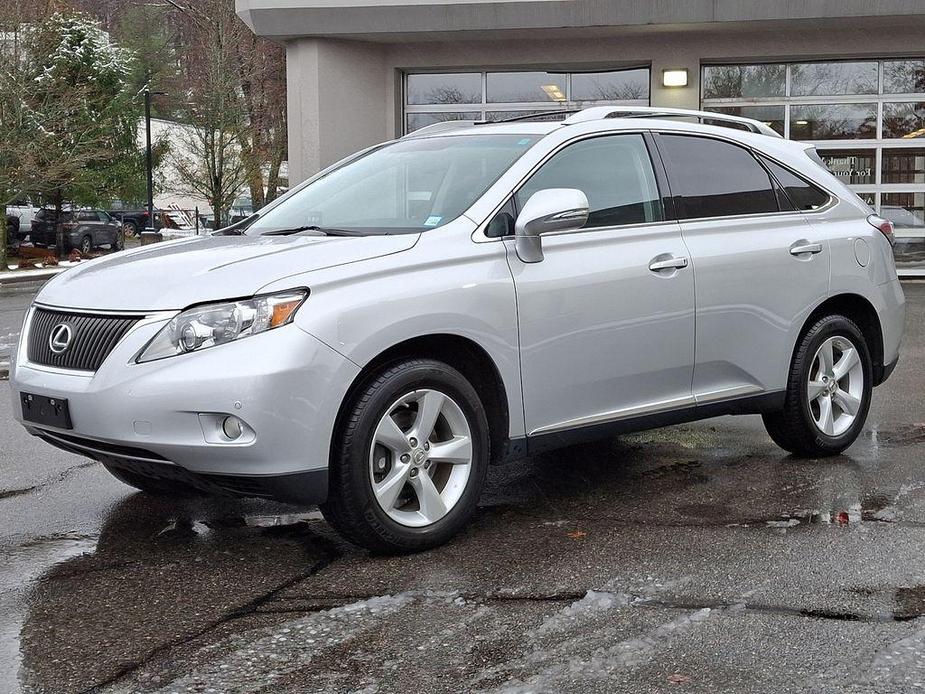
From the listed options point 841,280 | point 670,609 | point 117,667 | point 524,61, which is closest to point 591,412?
point 670,609

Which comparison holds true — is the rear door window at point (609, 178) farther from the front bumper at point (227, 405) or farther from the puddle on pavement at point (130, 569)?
the puddle on pavement at point (130, 569)

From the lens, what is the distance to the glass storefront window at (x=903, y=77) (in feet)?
60.7

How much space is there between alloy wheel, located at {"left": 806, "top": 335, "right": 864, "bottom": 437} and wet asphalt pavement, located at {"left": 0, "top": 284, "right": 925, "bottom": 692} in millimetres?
267

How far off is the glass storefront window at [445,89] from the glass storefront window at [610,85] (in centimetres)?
163

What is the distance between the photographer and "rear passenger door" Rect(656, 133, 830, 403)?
554 centimetres

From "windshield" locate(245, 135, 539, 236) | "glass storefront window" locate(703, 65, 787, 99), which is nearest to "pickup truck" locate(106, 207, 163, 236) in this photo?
"glass storefront window" locate(703, 65, 787, 99)

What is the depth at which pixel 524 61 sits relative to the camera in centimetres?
1909

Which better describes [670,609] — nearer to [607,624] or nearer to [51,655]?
[607,624]

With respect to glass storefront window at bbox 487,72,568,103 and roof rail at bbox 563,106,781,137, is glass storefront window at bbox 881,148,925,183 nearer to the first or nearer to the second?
glass storefront window at bbox 487,72,568,103

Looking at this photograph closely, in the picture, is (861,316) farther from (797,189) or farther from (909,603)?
(909,603)

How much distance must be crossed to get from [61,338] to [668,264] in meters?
2.60

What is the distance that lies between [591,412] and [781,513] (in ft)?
3.14

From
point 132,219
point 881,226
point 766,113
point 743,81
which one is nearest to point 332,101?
point 743,81

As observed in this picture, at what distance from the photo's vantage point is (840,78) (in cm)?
1872
